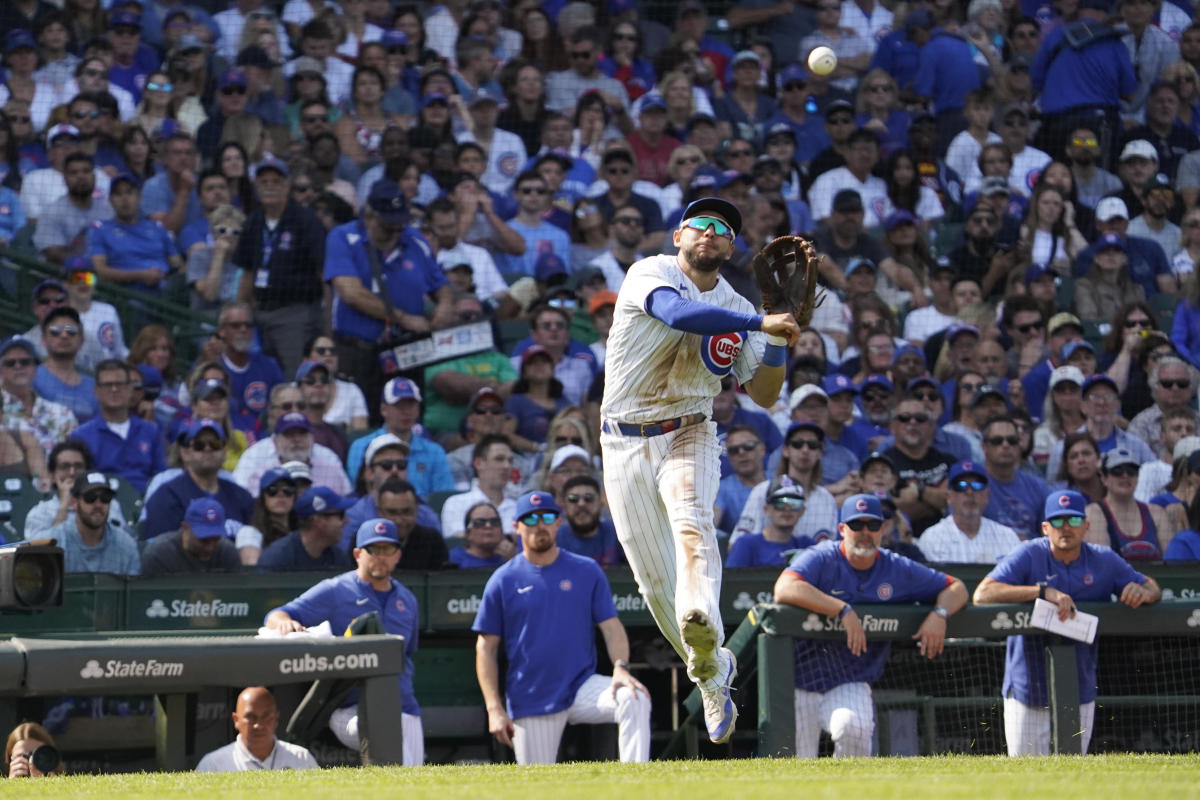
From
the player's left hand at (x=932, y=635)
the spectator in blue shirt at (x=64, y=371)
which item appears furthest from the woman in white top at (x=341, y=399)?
the player's left hand at (x=932, y=635)

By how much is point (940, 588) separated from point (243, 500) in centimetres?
398

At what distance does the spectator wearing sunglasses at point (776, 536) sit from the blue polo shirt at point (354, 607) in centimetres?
172

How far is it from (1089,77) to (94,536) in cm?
938

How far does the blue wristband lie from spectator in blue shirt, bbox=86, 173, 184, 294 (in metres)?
6.77

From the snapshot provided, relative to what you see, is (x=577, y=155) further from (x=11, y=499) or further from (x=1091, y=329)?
(x=11, y=499)

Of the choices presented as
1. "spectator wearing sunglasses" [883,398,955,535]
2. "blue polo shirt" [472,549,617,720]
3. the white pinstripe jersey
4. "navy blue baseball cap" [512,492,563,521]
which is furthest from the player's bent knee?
"spectator wearing sunglasses" [883,398,955,535]

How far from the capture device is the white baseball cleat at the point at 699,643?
18.3ft

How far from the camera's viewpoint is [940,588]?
7609 mm

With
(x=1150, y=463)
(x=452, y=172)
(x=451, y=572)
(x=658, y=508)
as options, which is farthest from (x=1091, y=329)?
(x=658, y=508)

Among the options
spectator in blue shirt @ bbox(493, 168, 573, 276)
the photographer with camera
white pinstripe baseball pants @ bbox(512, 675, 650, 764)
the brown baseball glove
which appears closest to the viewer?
the brown baseball glove

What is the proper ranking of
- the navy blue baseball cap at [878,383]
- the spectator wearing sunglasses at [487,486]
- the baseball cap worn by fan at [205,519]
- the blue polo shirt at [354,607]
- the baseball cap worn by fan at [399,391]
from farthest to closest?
1. the navy blue baseball cap at [878,383]
2. the baseball cap worn by fan at [399,391]
3. the spectator wearing sunglasses at [487,486]
4. the baseball cap worn by fan at [205,519]
5. the blue polo shirt at [354,607]

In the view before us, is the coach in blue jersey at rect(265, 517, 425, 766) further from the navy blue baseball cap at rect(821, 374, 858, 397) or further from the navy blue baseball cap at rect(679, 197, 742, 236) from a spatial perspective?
the navy blue baseball cap at rect(821, 374, 858, 397)

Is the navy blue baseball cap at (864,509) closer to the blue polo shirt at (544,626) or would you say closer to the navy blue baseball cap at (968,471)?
the blue polo shirt at (544,626)

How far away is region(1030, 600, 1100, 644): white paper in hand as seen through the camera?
24.3ft
